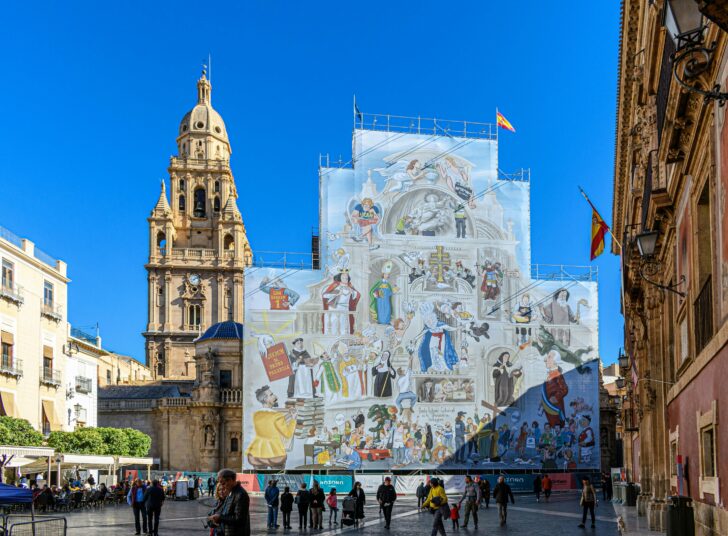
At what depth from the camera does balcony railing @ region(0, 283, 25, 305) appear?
34969 millimetres

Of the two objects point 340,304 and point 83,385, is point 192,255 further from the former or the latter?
point 340,304

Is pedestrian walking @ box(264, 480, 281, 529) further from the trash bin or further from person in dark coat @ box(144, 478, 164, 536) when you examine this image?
the trash bin

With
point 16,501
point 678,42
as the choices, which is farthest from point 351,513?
point 678,42

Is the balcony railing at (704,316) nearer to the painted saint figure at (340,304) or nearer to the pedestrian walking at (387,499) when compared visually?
the pedestrian walking at (387,499)

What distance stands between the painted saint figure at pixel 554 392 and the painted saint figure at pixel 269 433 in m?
14.0

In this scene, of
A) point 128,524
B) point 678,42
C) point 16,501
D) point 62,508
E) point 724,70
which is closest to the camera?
point 678,42

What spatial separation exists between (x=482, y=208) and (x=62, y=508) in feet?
94.8

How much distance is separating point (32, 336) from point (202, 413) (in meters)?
19.0

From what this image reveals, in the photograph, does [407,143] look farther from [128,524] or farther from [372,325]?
[128,524]

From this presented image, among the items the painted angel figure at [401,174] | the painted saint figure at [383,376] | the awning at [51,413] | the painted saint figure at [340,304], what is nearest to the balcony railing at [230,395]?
the painted saint figure at [340,304]

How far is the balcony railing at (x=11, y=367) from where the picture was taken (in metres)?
34.9

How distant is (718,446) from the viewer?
426 inches

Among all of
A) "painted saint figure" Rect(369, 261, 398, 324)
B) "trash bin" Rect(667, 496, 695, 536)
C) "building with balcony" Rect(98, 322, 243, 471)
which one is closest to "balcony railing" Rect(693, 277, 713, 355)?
"trash bin" Rect(667, 496, 695, 536)

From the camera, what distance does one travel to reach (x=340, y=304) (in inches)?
1912
